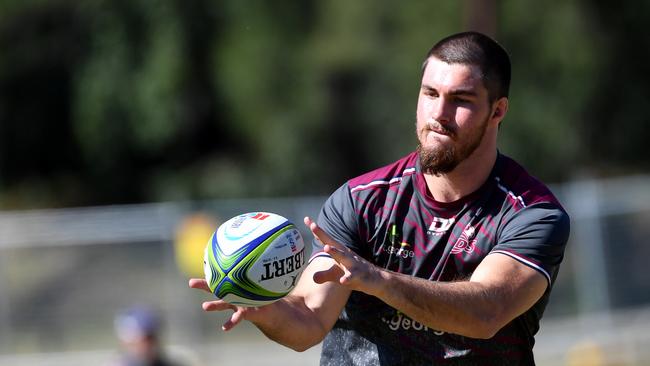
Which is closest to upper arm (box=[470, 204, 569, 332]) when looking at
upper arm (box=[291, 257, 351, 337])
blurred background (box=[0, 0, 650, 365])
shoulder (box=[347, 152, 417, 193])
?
shoulder (box=[347, 152, 417, 193])

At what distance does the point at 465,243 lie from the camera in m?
4.76

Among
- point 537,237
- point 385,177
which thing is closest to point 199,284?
point 385,177

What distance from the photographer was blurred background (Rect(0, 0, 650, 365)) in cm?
1462

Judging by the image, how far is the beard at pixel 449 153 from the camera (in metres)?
4.76

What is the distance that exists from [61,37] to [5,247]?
13.2 metres

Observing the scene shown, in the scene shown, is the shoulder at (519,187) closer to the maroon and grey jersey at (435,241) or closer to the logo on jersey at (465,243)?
the maroon and grey jersey at (435,241)

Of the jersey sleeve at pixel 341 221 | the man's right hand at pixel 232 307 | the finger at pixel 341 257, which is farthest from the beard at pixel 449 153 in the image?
the man's right hand at pixel 232 307

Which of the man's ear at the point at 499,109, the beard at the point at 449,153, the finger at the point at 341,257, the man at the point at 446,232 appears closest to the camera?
the finger at the point at 341,257

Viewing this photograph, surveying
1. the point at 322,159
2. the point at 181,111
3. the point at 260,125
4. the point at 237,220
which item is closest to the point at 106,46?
the point at 181,111

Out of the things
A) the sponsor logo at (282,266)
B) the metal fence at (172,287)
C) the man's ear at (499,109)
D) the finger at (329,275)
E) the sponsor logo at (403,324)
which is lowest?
the metal fence at (172,287)

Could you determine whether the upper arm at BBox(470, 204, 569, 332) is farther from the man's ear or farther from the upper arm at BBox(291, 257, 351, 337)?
the upper arm at BBox(291, 257, 351, 337)

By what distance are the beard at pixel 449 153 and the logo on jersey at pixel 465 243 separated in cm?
31

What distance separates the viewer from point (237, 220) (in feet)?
15.7

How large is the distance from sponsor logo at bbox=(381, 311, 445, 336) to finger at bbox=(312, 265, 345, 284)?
0.75 m
